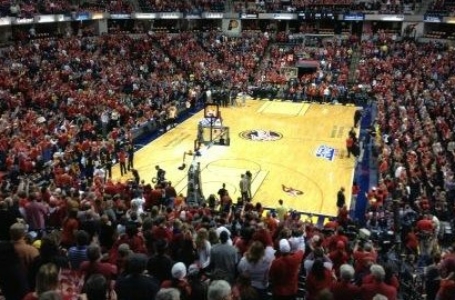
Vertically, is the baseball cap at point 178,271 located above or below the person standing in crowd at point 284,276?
above

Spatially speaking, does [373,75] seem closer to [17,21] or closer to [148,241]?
[17,21]

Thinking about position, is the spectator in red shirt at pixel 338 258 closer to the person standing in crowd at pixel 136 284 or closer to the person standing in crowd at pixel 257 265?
the person standing in crowd at pixel 257 265

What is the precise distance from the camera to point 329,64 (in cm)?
3731

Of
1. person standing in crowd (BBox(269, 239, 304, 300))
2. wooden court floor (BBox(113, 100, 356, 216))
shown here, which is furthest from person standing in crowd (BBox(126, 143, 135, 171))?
person standing in crowd (BBox(269, 239, 304, 300))

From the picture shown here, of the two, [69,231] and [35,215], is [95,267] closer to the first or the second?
[69,231]

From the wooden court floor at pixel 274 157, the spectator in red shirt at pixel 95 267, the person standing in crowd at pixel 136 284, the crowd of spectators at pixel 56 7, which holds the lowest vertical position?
the wooden court floor at pixel 274 157

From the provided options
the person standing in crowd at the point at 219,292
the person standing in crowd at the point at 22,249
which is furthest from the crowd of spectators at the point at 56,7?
the person standing in crowd at the point at 219,292

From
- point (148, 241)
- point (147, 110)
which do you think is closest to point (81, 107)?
point (147, 110)

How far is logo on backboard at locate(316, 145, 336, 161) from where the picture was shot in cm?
2197

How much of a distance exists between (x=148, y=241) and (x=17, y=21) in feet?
90.6

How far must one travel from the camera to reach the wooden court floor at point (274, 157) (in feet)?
59.9

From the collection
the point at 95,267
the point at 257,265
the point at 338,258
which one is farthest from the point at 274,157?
the point at 95,267

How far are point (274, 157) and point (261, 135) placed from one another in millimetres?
3433

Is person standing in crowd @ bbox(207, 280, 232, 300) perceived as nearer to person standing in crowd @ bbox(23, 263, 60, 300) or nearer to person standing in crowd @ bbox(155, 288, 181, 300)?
person standing in crowd @ bbox(155, 288, 181, 300)
